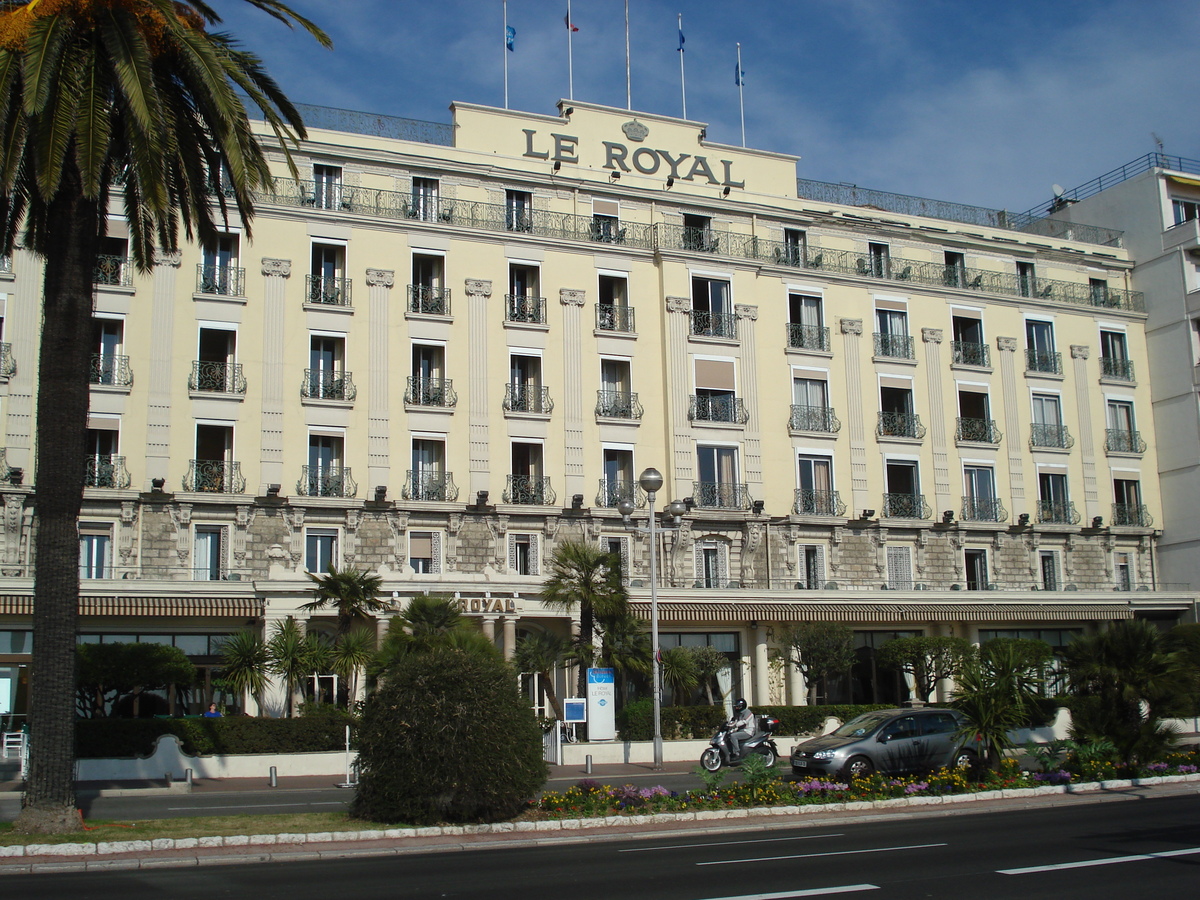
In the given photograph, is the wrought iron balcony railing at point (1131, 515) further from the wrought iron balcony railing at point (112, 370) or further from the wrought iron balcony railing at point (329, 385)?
the wrought iron balcony railing at point (112, 370)

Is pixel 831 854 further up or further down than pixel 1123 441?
further down

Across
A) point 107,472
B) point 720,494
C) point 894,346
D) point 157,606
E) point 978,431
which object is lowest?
point 157,606

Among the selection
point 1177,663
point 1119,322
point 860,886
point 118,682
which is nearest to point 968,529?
point 1119,322

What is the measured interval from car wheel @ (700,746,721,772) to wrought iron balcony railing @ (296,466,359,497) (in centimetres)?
1589

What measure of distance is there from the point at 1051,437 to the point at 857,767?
31.0 meters

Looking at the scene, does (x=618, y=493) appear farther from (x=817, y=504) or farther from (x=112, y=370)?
(x=112, y=370)

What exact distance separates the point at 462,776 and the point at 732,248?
32.1 meters

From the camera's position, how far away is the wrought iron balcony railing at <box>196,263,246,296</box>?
38.0 metres

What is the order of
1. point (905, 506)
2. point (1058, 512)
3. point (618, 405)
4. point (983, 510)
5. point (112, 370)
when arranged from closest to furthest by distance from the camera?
point (112, 370), point (618, 405), point (905, 506), point (983, 510), point (1058, 512)

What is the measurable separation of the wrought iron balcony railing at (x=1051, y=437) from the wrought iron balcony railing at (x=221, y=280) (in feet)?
107

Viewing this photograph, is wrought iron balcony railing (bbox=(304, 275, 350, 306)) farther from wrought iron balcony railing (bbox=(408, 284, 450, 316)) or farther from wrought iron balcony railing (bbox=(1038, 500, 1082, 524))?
wrought iron balcony railing (bbox=(1038, 500, 1082, 524))

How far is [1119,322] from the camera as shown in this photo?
52438mm

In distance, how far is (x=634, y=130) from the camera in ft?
150

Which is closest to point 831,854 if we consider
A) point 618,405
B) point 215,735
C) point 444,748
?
point 444,748
